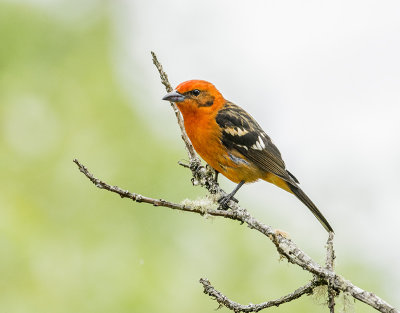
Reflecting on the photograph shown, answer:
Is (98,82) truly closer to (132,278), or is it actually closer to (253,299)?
(132,278)

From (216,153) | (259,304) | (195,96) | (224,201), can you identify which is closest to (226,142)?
(216,153)

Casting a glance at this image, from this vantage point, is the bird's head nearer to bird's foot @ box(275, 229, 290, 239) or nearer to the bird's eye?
the bird's eye

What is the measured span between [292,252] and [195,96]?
2449mm

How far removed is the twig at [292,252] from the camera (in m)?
2.75

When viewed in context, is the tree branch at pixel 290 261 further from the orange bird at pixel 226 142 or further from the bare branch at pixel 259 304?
the orange bird at pixel 226 142

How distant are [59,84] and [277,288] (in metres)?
4.52

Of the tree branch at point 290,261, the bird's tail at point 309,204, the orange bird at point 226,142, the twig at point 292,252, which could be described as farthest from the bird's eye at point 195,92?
the twig at point 292,252

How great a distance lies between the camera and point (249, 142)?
5484mm

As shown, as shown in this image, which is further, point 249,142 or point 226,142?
point 249,142

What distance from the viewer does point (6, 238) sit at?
24.6 feet

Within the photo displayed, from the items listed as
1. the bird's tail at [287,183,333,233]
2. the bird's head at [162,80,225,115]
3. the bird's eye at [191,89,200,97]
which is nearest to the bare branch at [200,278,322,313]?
the bird's tail at [287,183,333,233]

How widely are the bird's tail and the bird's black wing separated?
71 mm

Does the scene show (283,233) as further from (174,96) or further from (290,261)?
(174,96)

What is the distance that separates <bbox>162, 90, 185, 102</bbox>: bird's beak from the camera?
511 cm
